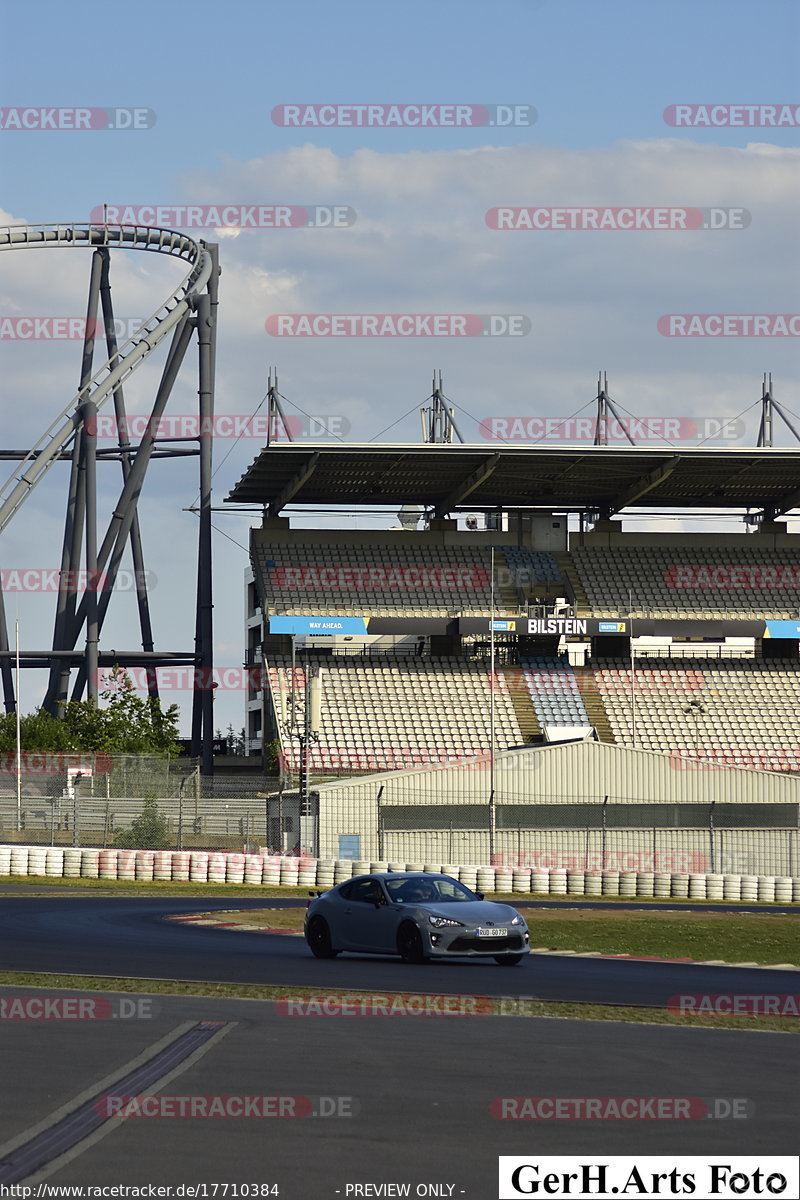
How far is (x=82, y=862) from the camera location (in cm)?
4084

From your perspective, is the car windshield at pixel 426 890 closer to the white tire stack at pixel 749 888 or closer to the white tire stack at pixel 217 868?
the white tire stack at pixel 749 888

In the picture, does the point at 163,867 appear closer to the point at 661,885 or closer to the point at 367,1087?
the point at 661,885

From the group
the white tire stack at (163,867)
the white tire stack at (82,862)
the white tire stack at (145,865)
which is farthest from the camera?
the white tire stack at (82,862)

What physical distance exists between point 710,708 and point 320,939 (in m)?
37.6

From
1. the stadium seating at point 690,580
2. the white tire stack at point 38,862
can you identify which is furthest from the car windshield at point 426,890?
the stadium seating at point 690,580

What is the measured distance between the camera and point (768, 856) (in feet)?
140

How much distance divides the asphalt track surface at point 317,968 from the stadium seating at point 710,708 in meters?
31.7

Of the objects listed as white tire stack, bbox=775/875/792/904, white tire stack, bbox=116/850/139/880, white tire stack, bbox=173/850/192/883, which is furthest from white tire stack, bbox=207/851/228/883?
white tire stack, bbox=775/875/792/904

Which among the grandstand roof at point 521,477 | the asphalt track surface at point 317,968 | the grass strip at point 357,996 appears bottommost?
the asphalt track surface at point 317,968

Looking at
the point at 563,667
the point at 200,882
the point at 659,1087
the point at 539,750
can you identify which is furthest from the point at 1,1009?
the point at 563,667

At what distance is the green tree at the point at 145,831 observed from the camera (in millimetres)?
45750

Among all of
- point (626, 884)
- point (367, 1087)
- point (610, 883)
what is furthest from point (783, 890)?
point (367, 1087)

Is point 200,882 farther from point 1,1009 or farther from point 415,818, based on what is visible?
point 1,1009

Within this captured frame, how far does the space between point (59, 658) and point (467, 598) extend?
15.3 m
